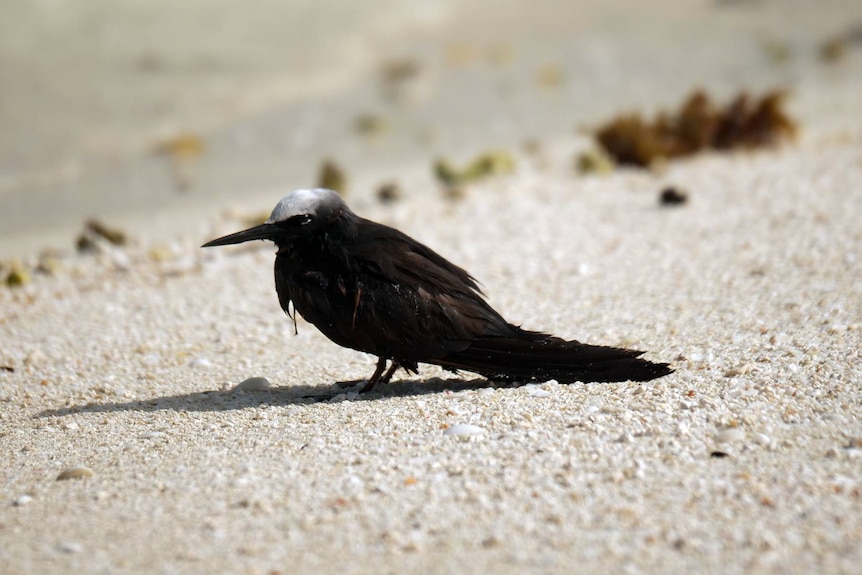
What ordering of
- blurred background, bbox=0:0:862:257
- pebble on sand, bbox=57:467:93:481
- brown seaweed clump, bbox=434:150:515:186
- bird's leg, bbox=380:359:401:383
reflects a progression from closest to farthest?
pebble on sand, bbox=57:467:93:481
bird's leg, bbox=380:359:401:383
brown seaweed clump, bbox=434:150:515:186
blurred background, bbox=0:0:862:257

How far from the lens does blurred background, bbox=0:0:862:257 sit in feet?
40.7

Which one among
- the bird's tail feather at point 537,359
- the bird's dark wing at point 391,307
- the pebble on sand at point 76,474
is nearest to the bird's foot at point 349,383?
the bird's dark wing at point 391,307

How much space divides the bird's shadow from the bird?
186mm

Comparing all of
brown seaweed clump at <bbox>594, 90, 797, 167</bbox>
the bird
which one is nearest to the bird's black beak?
the bird

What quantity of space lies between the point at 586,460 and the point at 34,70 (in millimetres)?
13044

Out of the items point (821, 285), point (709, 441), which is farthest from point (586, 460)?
point (821, 285)

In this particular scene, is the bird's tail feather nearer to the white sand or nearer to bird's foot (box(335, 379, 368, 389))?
the white sand

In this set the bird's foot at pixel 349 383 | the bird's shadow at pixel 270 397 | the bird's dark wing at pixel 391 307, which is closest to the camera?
→ the bird's dark wing at pixel 391 307

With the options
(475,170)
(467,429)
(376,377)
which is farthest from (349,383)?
(475,170)

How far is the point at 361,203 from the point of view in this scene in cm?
979

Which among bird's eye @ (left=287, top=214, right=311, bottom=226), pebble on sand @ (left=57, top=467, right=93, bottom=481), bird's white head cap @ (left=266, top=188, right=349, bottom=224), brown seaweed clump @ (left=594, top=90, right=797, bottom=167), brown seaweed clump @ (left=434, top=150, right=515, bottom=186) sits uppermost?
brown seaweed clump @ (left=594, top=90, right=797, bottom=167)

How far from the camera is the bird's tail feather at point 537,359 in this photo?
4594 mm

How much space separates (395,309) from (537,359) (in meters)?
0.71

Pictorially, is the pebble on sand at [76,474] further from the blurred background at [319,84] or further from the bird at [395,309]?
the blurred background at [319,84]
